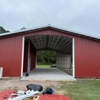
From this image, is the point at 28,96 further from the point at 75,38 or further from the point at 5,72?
the point at 75,38

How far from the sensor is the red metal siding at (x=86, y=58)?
30.5 feet

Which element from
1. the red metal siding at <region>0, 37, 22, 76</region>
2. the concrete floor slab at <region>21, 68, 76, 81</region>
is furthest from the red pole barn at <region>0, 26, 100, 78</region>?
the concrete floor slab at <region>21, 68, 76, 81</region>

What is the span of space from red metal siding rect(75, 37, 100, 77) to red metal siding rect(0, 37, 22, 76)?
418cm

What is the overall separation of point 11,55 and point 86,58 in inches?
214

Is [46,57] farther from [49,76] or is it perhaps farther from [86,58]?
[86,58]

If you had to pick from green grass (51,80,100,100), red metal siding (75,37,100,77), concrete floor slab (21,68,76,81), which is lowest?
green grass (51,80,100,100)

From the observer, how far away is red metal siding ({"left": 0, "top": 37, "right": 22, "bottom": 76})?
8859mm

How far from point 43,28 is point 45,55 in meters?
31.6

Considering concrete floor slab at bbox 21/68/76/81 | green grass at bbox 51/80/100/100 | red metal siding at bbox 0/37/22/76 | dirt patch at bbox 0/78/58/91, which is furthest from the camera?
red metal siding at bbox 0/37/22/76

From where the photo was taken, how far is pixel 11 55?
29.4 ft

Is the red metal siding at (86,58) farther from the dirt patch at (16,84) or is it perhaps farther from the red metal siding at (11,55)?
the red metal siding at (11,55)

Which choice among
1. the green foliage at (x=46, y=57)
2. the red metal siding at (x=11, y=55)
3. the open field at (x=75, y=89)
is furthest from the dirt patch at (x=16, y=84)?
the green foliage at (x=46, y=57)

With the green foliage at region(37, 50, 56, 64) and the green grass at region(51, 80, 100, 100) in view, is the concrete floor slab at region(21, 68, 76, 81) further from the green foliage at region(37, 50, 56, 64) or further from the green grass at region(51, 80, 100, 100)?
the green foliage at region(37, 50, 56, 64)

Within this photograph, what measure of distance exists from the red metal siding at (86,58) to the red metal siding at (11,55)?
4180mm
